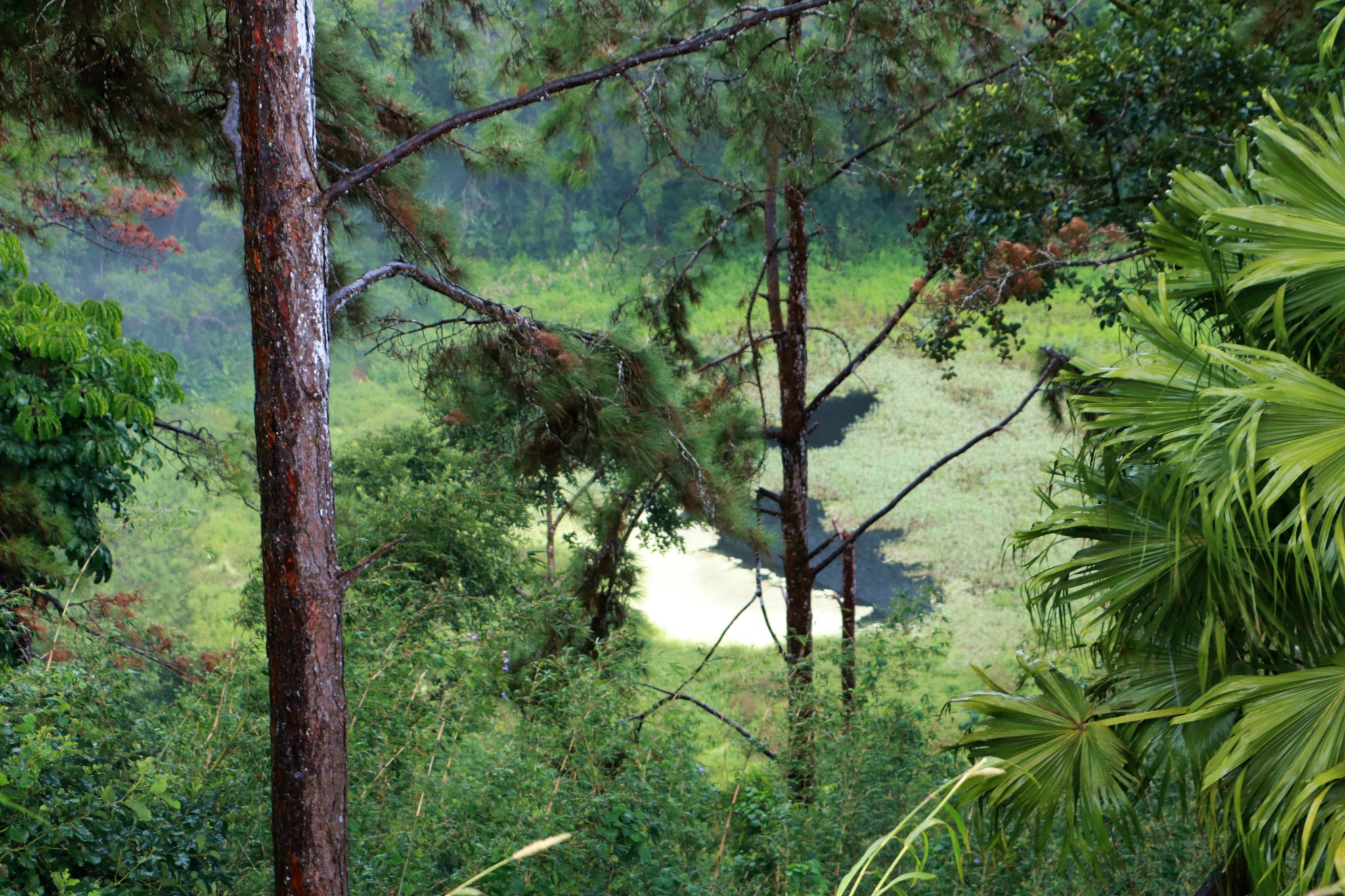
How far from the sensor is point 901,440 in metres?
15.8

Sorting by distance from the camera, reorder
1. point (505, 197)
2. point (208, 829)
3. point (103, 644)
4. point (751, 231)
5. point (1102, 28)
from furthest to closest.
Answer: point (505, 197) < point (751, 231) < point (1102, 28) < point (103, 644) < point (208, 829)

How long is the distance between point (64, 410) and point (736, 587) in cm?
941

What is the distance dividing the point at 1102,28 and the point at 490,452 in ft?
18.5

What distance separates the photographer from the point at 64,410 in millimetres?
4320

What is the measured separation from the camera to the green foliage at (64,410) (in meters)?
4.26

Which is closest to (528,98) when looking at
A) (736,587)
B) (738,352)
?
(738,352)

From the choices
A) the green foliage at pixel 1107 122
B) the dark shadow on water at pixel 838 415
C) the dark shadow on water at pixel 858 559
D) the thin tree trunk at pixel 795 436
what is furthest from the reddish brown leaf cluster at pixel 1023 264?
the dark shadow on water at pixel 838 415

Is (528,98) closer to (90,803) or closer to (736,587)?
(90,803)

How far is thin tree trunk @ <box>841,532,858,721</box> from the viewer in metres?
4.63

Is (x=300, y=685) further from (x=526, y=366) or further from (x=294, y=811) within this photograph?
(x=526, y=366)

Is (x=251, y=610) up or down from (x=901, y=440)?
down

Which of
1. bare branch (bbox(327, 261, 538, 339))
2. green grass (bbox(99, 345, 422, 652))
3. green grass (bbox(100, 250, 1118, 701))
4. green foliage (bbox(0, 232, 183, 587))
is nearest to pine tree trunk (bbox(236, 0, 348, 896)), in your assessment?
bare branch (bbox(327, 261, 538, 339))

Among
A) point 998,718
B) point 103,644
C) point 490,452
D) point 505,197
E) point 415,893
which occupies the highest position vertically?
point 505,197

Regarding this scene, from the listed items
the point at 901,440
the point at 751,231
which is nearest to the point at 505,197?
the point at 901,440
